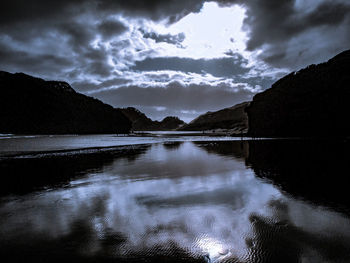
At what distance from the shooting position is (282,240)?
574cm

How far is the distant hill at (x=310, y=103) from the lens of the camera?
197 ft

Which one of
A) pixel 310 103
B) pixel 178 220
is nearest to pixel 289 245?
pixel 178 220

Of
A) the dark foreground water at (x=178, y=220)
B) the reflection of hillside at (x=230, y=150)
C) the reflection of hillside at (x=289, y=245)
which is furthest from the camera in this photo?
the reflection of hillside at (x=230, y=150)

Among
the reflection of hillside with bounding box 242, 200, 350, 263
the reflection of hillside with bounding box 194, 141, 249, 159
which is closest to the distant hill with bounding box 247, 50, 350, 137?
the reflection of hillside with bounding box 194, 141, 249, 159

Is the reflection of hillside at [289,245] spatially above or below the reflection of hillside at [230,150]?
above

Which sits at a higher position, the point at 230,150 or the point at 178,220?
the point at 178,220

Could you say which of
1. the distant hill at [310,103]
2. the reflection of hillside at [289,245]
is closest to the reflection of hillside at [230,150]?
the reflection of hillside at [289,245]

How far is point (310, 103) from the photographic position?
67.5 metres

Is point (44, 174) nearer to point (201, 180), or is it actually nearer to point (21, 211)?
point (21, 211)

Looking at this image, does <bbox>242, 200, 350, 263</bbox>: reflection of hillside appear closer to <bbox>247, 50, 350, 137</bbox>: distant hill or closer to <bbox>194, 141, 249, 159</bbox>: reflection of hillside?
<bbox>194, 141, 249, 159</bbox>: reflection of hillside

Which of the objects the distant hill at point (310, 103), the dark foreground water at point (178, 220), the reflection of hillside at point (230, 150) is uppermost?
the distant hill at point (310, 103)

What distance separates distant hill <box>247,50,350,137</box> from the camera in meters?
60.1

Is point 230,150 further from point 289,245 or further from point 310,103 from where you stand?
point 310,103

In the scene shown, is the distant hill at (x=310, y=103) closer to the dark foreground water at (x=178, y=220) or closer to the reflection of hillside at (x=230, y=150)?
the reflection of hillside at (x=230, y=150)
